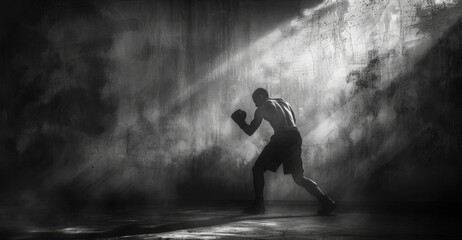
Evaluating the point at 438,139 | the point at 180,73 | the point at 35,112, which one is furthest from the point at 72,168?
the point at 438,139

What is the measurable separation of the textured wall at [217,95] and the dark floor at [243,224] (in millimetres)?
1287

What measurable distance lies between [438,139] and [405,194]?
862mm

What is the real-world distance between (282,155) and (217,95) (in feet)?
7.92

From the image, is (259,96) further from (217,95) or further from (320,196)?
(217,95)

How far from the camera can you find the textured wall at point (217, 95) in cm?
636

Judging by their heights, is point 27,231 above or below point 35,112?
below

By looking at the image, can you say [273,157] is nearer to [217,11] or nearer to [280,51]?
[280,51]

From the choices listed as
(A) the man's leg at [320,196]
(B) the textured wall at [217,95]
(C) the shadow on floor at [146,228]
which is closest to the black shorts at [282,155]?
(A) the man's leg at [320,196]

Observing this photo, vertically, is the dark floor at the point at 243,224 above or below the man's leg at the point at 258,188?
below

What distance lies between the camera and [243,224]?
12.8 ft

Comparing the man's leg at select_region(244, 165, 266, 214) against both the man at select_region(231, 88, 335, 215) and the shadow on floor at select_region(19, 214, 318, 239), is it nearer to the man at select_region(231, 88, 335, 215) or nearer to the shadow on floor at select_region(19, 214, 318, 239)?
the man at select_region(231, 88, 335, 215)

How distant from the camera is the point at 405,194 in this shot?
6254 mm

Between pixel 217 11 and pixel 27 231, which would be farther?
pixel 217 11

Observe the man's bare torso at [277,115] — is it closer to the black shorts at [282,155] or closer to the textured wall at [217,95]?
the black shorts at [282,155]
